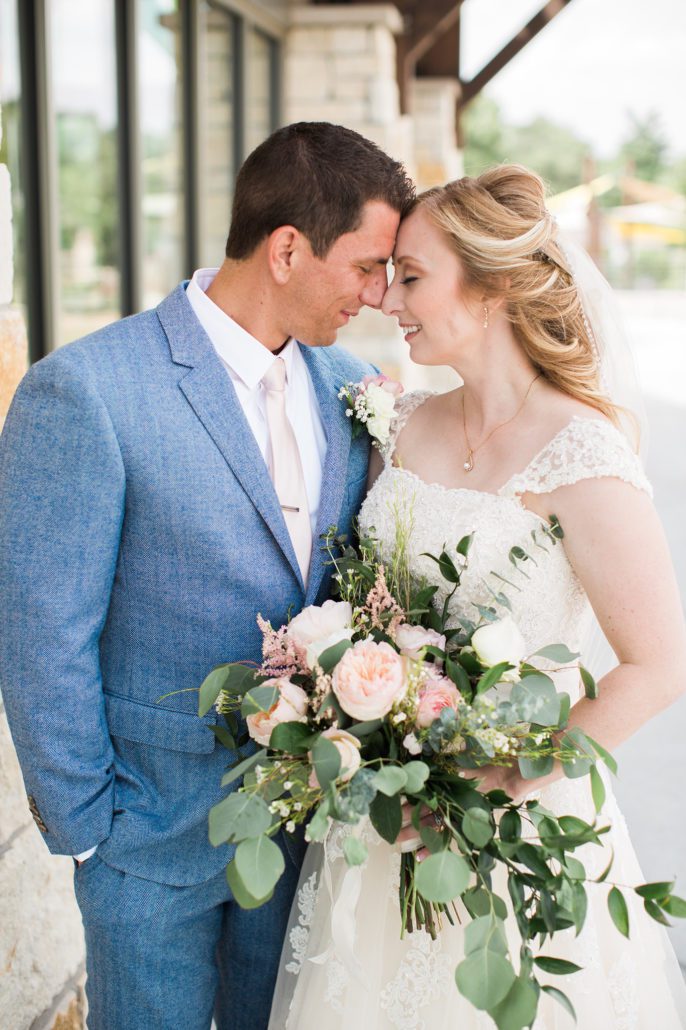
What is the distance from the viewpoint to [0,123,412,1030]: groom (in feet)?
5.57

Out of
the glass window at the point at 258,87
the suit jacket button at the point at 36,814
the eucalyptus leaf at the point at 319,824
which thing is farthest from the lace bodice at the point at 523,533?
the glass window at the point at 258,87

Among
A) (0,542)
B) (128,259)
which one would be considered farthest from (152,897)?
(128,259)

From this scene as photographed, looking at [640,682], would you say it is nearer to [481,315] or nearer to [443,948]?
[443,948]

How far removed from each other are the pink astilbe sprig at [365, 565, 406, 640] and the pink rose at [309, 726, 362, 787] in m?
0.23

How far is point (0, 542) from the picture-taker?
1.69 m

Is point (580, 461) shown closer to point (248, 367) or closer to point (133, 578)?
point (248, 367)

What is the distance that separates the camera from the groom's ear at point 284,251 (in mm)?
1987

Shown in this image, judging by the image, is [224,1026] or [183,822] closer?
[183,822]

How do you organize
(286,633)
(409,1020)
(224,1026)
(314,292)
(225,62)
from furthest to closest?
(225,62)
(224,1026)
(314,292)
(409,1020)
(286,633)

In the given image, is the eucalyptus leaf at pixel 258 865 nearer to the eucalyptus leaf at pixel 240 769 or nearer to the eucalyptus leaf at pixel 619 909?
the eucalyptus leaf at pixel 240 769

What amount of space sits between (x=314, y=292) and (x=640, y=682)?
973mm

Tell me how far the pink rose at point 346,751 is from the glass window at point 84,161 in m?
2.92

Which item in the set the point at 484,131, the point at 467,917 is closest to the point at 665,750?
the point at 467,917

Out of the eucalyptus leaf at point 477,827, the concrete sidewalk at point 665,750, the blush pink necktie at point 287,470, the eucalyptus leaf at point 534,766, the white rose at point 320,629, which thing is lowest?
the concrete sidewalk at point 665,750
